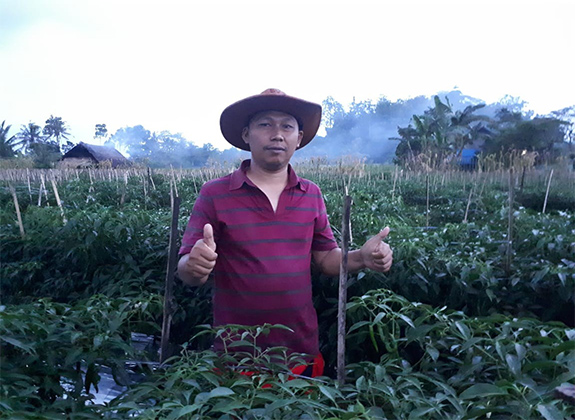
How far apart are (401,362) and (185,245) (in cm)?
78

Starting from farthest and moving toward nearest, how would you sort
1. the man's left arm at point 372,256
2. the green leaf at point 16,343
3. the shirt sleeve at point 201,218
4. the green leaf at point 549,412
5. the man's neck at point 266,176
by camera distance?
1. the man's neck at point 266,176
2. the shirt sleeve at point 201,218
3. the man's left arm at point 372,256
4. the green leaf at point 16,343
5. the green leaf at point 549,412

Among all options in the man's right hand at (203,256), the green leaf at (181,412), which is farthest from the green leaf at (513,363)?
the man's right hand at (203,256)

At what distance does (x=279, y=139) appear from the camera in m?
1.60

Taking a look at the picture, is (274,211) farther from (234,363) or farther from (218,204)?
(234,363)

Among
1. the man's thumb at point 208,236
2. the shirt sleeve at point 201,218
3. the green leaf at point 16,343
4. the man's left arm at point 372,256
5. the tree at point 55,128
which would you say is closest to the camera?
the green leaf at point 16,343

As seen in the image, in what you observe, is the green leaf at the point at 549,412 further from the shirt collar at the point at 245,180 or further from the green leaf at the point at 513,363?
the shirt collar at the point at 245,180

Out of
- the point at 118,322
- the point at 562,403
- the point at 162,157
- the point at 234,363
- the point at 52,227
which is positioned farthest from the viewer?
the point at 162,157

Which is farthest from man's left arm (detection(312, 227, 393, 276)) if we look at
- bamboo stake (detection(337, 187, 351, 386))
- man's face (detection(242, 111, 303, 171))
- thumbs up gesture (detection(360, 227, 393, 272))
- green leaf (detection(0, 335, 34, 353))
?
green leaf (detection(0, 335, 34, 353))

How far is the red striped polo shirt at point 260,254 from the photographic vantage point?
160 centimetres

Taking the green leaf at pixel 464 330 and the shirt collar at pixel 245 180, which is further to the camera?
the shirt collar at pixel 245 180

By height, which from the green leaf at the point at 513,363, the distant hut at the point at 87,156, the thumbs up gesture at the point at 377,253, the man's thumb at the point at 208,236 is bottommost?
the distant hut at the point at 87,156

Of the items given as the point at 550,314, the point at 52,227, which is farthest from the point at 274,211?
the point at 52,227

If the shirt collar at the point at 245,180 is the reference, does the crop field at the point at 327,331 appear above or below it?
below

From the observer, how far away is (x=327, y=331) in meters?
2.18
